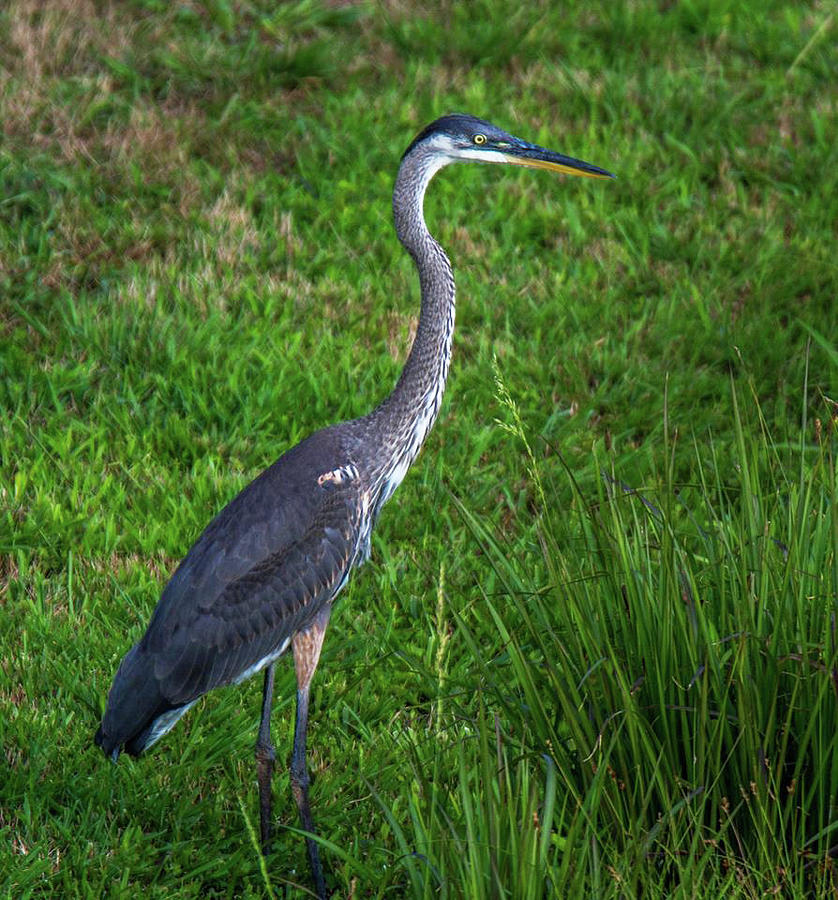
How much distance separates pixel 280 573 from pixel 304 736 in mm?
492

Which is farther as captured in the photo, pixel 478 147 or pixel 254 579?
pixel 478 147

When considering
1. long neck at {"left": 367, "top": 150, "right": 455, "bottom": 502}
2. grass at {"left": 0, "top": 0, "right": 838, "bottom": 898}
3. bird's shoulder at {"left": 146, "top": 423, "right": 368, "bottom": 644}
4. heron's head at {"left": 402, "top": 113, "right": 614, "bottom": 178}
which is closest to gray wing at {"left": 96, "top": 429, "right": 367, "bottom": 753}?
bird's shoulder at {"left": 146, "top": 423, "right": 368, "bottom": 644}

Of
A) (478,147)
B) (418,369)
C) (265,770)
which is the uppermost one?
(478,147)

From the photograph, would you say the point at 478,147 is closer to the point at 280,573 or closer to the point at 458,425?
the point at 458,425

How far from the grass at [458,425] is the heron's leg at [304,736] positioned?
10cm

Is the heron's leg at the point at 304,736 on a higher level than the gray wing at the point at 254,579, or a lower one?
lower

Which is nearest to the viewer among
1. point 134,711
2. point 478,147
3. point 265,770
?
point 134,711

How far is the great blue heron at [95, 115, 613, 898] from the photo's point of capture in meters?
4.09

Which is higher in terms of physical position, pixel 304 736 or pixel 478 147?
pixel 478 147

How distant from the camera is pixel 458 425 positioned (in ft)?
19.8

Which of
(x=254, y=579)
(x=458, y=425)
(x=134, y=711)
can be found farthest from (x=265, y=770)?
(x=458, y=425)

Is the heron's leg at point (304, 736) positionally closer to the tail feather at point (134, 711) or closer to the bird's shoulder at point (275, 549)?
the bird's shoulder at point (275, 549)

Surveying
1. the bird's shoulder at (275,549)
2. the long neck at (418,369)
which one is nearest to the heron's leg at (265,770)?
the bird's shoulder at (275,549)

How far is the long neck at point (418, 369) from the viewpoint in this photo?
4.48 metres
